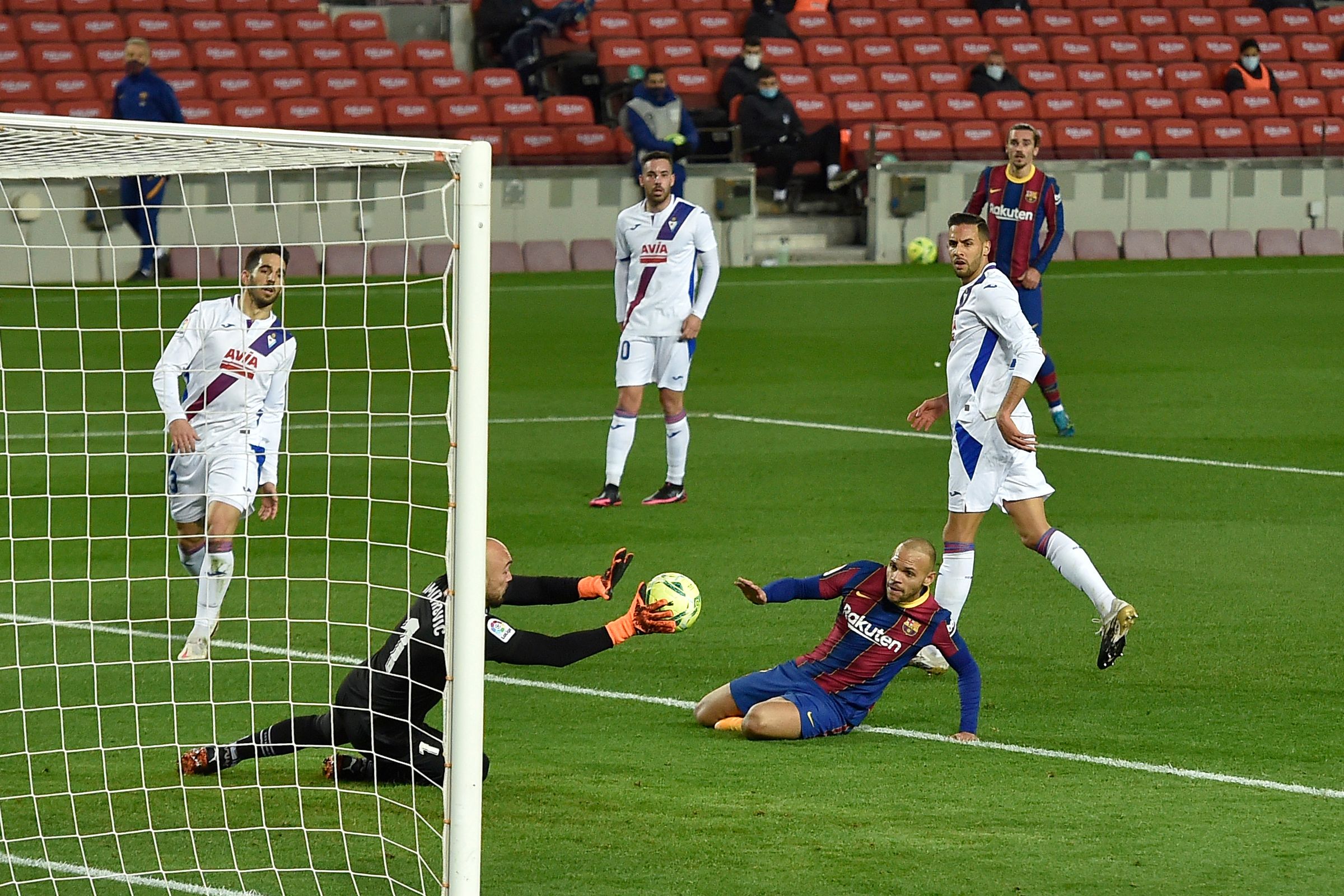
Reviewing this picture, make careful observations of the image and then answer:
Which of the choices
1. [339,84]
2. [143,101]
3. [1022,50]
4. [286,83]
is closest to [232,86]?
[286,83]

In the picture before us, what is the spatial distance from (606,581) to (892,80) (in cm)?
2225

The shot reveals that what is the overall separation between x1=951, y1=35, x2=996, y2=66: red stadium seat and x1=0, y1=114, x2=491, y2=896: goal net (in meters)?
15.4

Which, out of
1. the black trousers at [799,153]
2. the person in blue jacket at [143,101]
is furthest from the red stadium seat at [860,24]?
the person in blue jacket at [143,101]

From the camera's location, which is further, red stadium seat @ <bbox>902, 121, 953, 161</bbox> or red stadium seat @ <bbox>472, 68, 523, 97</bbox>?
red stadium seat @ <bbox>902, 121, 953, 161</bbox>

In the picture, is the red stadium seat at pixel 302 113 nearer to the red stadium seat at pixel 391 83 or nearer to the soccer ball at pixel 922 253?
the red stadium seat at pixel 391 83

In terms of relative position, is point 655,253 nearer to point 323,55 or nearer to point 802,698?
point 802,698

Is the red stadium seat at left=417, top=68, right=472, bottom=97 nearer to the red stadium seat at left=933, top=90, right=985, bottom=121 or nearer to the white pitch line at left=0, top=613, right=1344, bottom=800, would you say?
the red stadium seat at left=933, top=90, right=985, bottom=121

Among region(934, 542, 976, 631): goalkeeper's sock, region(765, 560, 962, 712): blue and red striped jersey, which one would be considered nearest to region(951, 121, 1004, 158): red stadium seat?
region(934, 542, 976, 631): goalkeeper's sock

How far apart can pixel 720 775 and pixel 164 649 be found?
3.14 meters

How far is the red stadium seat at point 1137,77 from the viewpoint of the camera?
28391mm

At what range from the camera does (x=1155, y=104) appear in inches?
1096

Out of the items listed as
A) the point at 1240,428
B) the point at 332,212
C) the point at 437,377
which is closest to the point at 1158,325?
the point at 1240,428

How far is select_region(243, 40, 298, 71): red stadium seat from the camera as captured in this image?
79.7ft

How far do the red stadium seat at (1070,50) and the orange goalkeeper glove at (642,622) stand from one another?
2466 centimetres
